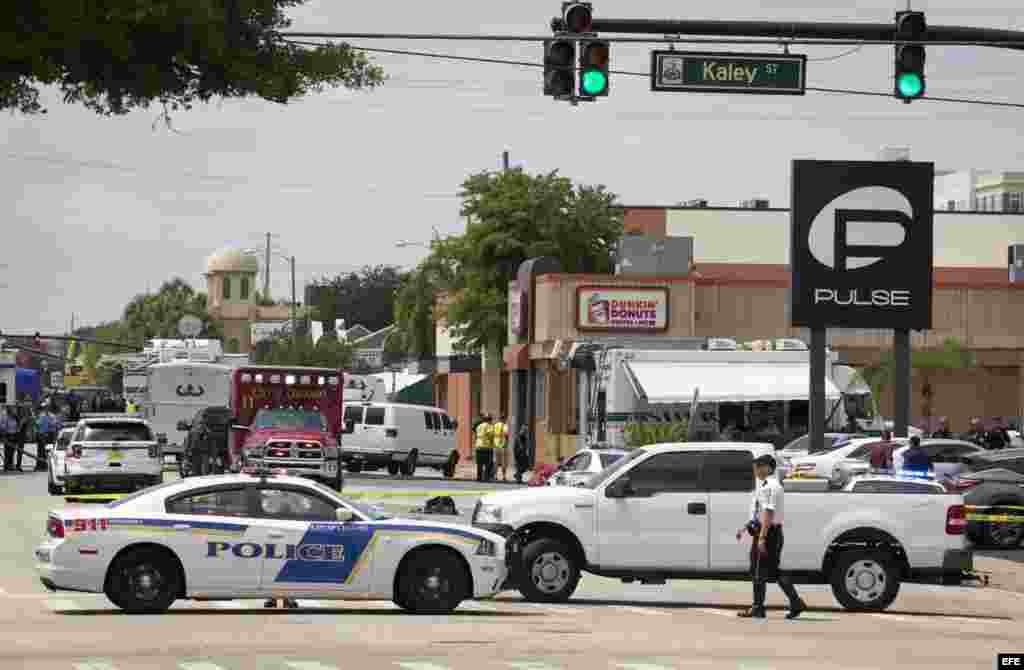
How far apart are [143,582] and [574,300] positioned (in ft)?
141

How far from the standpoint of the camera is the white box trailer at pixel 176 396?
196ft

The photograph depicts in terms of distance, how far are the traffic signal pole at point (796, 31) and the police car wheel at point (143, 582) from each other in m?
7.12

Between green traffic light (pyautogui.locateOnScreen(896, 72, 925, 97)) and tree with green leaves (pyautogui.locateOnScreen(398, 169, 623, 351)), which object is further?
tree with green leaves (pyautogui.locateOnScreen(398, 169, 623, 351))

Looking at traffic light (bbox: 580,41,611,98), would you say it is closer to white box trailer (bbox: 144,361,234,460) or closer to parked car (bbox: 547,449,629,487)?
parked car (bbox: 547,449,629,487)

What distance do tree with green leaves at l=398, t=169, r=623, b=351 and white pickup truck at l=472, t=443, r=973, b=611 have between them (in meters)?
50.2

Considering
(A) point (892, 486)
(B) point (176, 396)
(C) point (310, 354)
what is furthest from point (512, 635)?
(C) point (310, 354)

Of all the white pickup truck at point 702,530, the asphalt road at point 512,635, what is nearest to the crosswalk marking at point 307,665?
the asphalt road at point 512,635

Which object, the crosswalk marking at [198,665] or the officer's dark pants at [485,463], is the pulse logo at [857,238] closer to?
the crosswalk marking at [198,665]

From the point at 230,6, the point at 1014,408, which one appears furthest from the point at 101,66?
the point at 1014,408

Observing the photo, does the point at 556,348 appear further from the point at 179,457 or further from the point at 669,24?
the point at 669,24

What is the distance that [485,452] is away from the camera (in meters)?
61.1

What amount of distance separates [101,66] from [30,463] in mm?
57953

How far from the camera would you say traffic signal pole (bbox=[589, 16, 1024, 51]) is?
22188 mm

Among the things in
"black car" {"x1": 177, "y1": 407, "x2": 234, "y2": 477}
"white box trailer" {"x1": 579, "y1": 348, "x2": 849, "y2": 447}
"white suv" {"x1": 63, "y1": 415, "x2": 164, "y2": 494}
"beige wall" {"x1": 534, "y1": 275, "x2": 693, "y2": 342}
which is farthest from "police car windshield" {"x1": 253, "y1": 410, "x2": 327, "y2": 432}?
"beige wall" {"x1": 534, "y1": 275, "x2": 693, "y2": 342}
